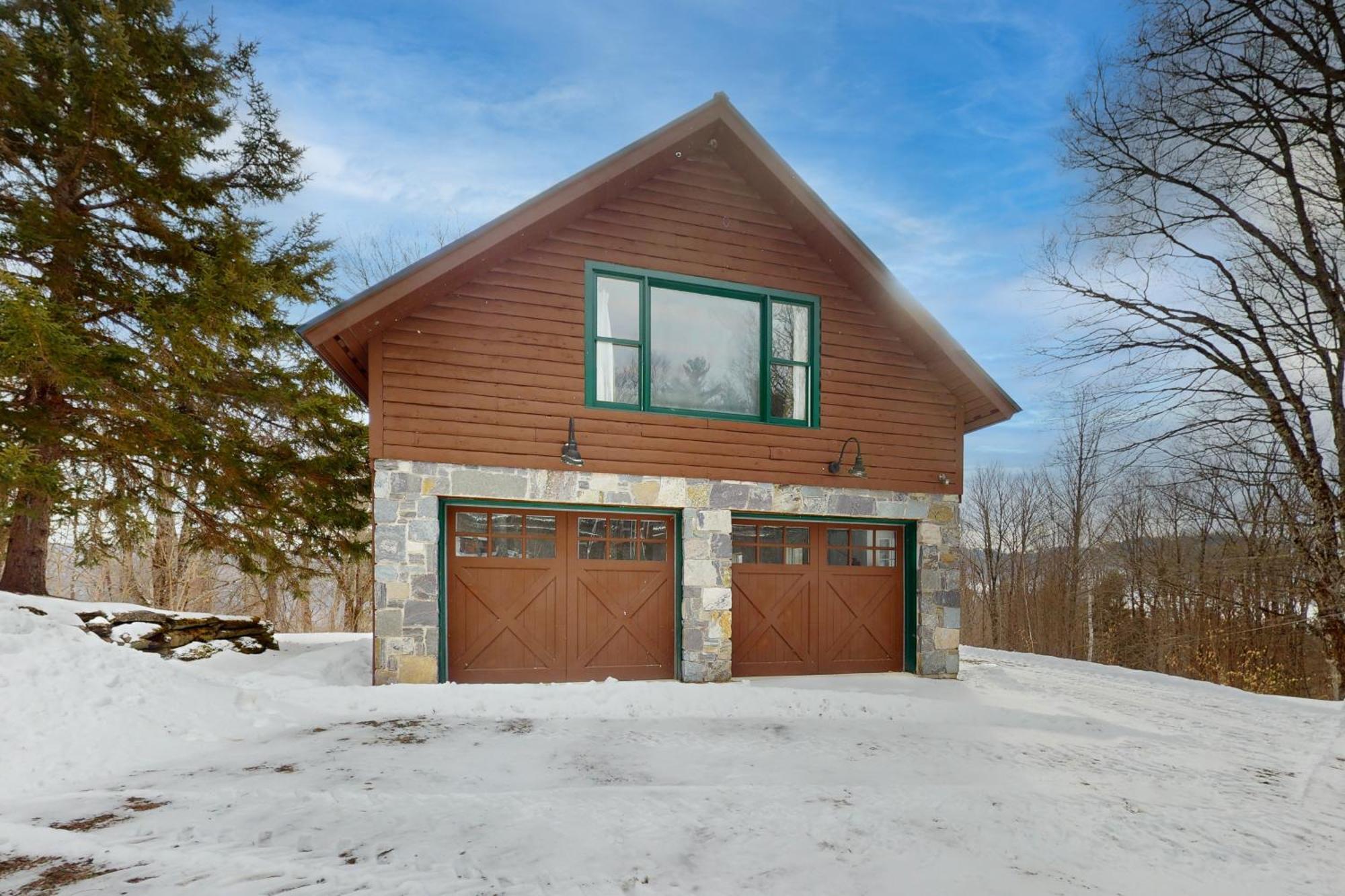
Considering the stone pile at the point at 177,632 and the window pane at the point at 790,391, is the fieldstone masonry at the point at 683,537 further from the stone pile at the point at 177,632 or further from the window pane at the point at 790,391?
the stone pile at the point at 177,632

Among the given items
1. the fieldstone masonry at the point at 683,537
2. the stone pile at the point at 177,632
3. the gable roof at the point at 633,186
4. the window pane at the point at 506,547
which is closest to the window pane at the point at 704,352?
the fieldstone masonry at the point at 683,537

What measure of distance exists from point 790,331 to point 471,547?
4936 mm

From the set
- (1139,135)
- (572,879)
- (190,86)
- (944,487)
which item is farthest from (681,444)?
(1139,135)

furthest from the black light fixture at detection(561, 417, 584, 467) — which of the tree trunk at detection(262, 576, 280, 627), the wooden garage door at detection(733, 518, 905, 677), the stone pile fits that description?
the tree trunk at detection(262, 576, 280, 627)

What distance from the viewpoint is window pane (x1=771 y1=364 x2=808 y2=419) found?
8.89 metres

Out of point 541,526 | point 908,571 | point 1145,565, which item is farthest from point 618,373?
point 1145,565

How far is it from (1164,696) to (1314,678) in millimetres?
11400

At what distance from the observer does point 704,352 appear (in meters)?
8.70

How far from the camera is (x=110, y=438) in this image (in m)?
8.79

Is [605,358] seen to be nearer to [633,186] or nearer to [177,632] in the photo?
[633,186]

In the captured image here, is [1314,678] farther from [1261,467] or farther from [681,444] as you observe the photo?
[681,444]

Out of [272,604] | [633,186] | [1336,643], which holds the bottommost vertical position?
[272,604]

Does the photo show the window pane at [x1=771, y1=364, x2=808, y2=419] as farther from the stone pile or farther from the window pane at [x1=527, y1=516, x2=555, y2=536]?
the stone pile

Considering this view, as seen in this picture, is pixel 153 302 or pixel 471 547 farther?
pixel 153 302
